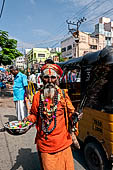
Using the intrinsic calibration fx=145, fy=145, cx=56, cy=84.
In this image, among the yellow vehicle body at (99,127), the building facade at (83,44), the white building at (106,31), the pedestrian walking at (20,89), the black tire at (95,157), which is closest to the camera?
the yellow vehicle body at (99,127)

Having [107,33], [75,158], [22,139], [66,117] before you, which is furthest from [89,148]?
[107,33]

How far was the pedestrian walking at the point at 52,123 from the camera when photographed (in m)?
1.65

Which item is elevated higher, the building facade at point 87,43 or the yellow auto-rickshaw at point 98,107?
A: the building facade at point 87,43

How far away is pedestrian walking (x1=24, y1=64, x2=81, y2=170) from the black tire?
0.75 metres

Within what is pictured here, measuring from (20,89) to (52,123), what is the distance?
2745 mm

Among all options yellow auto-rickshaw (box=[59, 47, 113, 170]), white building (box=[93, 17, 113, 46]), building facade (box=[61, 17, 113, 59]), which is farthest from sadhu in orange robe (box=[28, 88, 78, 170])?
white building (box=[93, 17, 113, 46])

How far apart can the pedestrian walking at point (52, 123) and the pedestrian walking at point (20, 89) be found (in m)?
2.48

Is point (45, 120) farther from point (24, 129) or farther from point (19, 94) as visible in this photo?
point (19, 94)

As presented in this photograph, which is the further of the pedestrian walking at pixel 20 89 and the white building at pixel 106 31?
the white building at pixel 106 31

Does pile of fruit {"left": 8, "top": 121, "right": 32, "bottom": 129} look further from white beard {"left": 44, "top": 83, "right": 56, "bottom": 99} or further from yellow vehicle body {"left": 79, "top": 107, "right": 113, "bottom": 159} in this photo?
yellow vehicle body {"left": 79, "top": 107, "right": 113, "bottom": 159}

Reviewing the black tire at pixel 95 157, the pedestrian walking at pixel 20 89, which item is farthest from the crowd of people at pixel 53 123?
the pedestrian walking at pixel 20 89

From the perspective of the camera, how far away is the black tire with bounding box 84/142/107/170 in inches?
88.6

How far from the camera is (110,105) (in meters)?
2.07

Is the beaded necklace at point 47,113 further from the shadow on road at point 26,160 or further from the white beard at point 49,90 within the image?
the shadow on road at point 26,160
